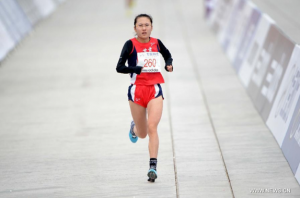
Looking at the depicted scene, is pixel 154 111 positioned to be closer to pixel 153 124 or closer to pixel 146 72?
pixel 153 124

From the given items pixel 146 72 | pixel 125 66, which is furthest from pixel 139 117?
pixel 125 66

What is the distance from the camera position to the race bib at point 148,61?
253 inches

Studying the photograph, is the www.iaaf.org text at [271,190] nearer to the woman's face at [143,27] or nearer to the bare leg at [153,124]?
the bare leg at [153,124]

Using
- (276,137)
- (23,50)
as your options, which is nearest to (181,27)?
(23,50)

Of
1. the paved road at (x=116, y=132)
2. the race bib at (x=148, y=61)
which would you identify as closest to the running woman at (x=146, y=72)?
the race bib at (x=148, y=61)

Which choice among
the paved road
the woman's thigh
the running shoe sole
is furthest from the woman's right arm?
the paved road

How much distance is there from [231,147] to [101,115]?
299cm

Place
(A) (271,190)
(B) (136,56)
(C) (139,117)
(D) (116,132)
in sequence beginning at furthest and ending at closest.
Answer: (D) (116,132) < (C) (139,117) < (B) (136,56) < (A) (271,190)

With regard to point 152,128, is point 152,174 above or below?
below

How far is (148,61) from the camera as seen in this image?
642 centimetres

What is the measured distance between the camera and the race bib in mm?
6422

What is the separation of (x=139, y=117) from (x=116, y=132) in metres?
2.27

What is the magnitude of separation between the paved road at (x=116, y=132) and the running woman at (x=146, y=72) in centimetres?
63

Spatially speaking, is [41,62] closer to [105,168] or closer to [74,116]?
[74,116]
